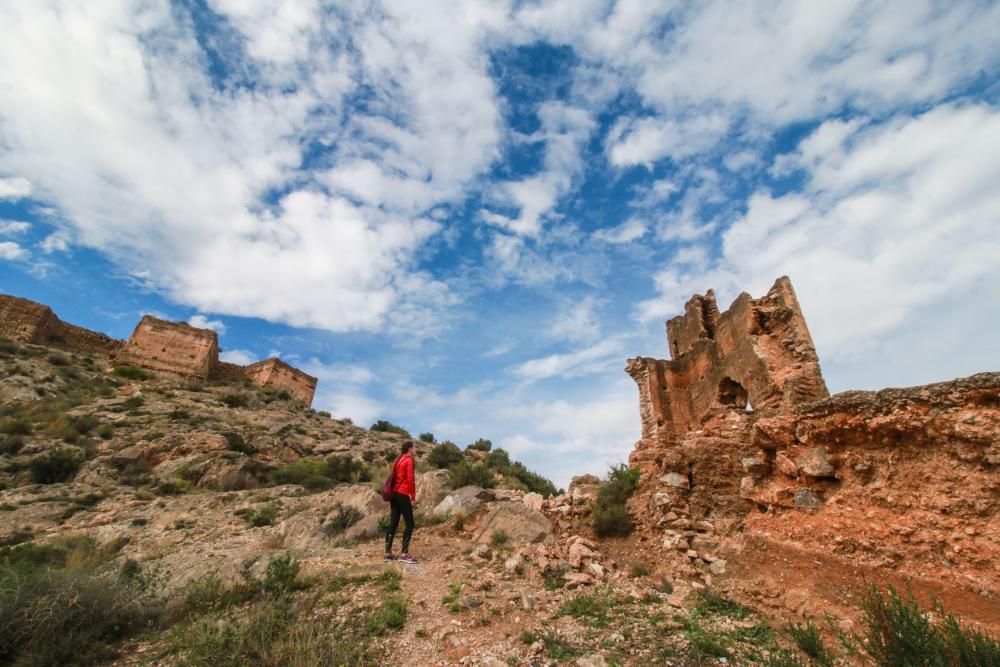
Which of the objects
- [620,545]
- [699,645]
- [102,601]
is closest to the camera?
[699,645]

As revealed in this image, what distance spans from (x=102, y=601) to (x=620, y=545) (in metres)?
7.07

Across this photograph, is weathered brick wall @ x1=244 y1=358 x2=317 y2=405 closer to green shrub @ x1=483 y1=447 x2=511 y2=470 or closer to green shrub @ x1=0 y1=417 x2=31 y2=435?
green shrub @ x1=0 y1=417 x2=31 y2=435

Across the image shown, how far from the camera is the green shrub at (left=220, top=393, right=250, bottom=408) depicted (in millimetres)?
24656

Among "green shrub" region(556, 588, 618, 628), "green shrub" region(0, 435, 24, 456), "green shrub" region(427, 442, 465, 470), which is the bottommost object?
"green shrub" region(556, 588, 618, 628)

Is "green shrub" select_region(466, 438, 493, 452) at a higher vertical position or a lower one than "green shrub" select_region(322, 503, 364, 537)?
higher

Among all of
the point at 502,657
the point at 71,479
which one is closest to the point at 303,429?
the point at 71,479

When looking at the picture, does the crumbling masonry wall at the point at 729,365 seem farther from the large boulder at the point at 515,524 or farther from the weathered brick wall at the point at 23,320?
the weathered brick wall at the point at 23,320

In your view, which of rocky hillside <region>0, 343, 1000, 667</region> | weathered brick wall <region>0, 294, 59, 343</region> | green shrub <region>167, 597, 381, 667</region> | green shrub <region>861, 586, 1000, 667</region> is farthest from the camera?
weathered brick wall <region>0, 294, 59, 343</region>

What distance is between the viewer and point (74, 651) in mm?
4707

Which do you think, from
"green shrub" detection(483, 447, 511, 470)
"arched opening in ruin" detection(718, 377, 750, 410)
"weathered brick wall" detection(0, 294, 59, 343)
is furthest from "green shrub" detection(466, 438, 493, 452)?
"weathered brick wall" detection(0, 294, 59, 343)

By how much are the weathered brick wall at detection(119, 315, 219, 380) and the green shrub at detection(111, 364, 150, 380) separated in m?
1.38

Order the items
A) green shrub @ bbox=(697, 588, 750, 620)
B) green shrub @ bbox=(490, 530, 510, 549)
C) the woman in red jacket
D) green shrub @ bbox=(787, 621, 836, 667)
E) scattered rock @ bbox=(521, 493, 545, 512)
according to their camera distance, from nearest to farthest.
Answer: green shrub @ bbox=(787, 621, 836, 667) → green shrub @ bbox=(697, 588, 750, 620) → the woman in red jacket → green shrub @ bbox=(490, 530, 510, 549) → scattered rock @ bbox=(521, 493, 545, 512)

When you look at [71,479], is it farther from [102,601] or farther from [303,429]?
[102,601]

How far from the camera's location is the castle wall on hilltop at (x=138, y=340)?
25578 millimetres
